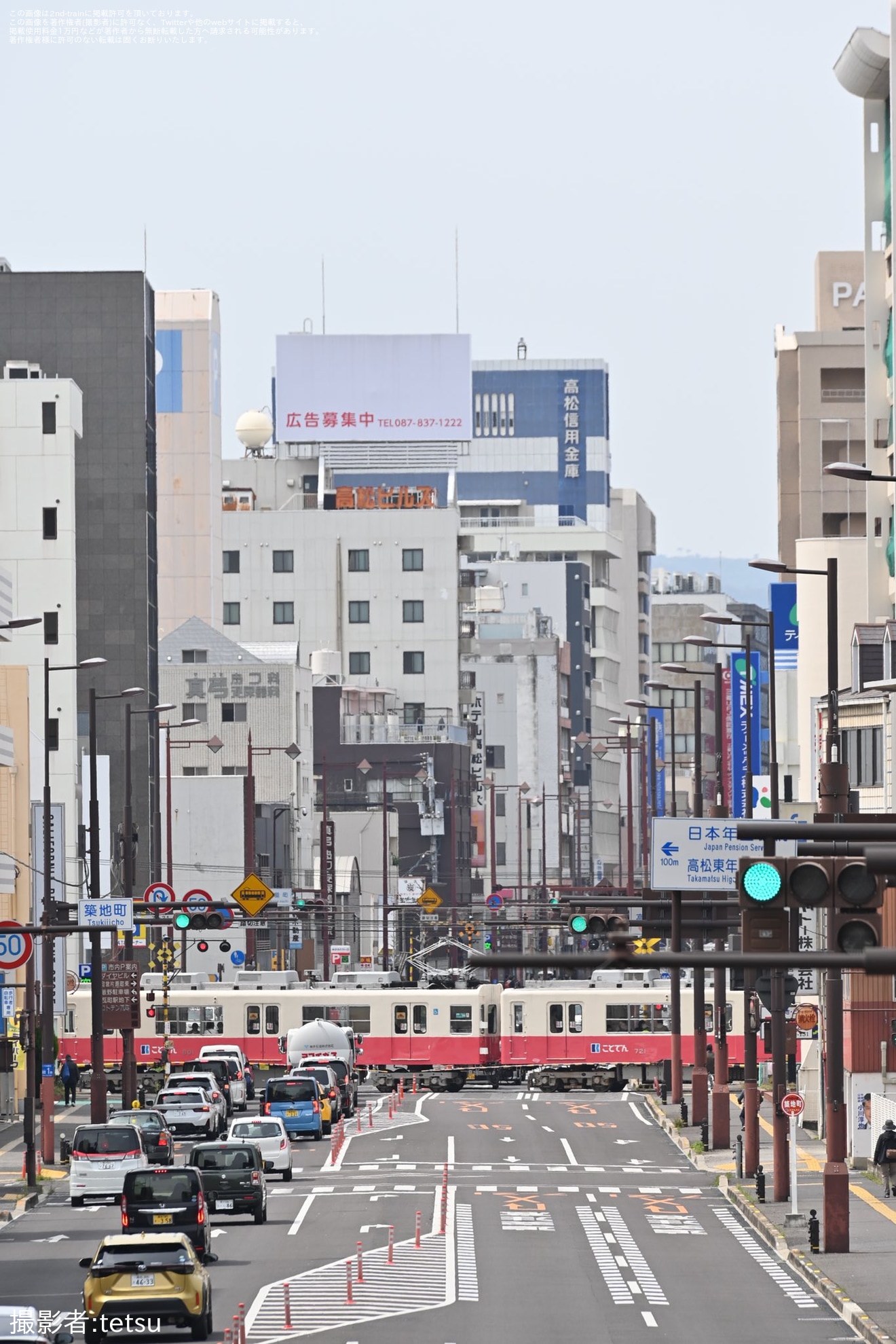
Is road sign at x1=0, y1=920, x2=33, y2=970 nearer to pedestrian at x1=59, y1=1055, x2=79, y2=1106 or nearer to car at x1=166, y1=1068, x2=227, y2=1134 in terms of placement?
car at x1=166, y1=1068, x2=227, y2=1134

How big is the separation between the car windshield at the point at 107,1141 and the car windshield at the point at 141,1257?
21.1 metres

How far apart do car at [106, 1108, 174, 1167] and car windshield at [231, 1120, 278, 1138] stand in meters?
1.43

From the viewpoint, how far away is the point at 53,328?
144 metres

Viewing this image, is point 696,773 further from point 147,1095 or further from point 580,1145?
point 147,1095

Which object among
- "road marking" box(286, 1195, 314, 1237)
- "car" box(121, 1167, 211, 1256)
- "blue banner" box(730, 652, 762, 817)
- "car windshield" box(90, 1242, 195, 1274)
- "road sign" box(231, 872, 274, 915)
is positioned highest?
"blue banner" box(730, 652, 762, 817)

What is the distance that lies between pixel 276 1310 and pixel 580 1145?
30.3 metres

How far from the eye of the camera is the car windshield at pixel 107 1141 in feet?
174

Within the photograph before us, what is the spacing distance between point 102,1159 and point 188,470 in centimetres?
14230

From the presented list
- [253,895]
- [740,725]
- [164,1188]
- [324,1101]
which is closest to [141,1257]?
[164,1188]

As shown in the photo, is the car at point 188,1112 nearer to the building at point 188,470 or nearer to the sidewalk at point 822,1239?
the sidewalk at point 822,1239

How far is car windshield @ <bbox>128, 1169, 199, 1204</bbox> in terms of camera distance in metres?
39.8

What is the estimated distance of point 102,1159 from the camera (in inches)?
2074

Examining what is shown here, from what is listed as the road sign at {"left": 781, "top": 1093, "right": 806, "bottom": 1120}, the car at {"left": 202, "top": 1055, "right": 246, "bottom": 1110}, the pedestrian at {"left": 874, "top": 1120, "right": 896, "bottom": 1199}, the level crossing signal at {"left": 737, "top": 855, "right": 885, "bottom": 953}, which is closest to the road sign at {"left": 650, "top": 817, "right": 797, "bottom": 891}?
the road sign at {"left": 781, "top": 1093, "right": 806, "bottom": 1120}

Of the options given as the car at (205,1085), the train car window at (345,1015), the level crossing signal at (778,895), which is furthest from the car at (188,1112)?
the level crossing signal at (778,895)
